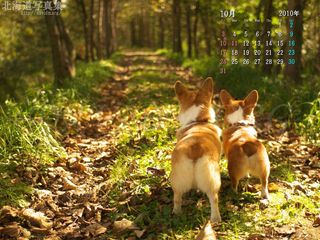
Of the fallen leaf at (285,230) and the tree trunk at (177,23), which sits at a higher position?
the tree trunk at (177,23)

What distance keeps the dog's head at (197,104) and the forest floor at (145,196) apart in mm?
823

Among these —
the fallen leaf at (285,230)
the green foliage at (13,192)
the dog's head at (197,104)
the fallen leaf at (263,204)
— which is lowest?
the fallen leaf at (285,230)

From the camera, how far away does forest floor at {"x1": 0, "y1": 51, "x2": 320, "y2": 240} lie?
4.31 metres

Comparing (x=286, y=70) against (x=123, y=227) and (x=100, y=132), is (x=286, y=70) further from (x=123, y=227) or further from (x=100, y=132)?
(x=123, y=227)

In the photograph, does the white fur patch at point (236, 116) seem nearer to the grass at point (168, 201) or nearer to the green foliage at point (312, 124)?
the grass at point (168, 201)

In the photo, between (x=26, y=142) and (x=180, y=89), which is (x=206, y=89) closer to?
(x=180, y=89)

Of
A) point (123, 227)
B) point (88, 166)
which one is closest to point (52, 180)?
point (88, 166)

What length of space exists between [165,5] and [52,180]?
24.1 metres

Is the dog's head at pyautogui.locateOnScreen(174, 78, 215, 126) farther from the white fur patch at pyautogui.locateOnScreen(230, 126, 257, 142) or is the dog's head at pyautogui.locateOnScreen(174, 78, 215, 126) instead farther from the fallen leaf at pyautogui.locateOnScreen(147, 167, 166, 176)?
the fallen leaf at pyautogui.locateOnScreen(147, 167, 166, 176)

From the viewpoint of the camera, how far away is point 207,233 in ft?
12.8

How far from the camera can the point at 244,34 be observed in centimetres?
1301

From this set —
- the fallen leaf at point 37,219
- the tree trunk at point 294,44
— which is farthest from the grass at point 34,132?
the tree trunk at point 294,44

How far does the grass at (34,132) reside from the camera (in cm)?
521

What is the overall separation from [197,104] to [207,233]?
1.85m
